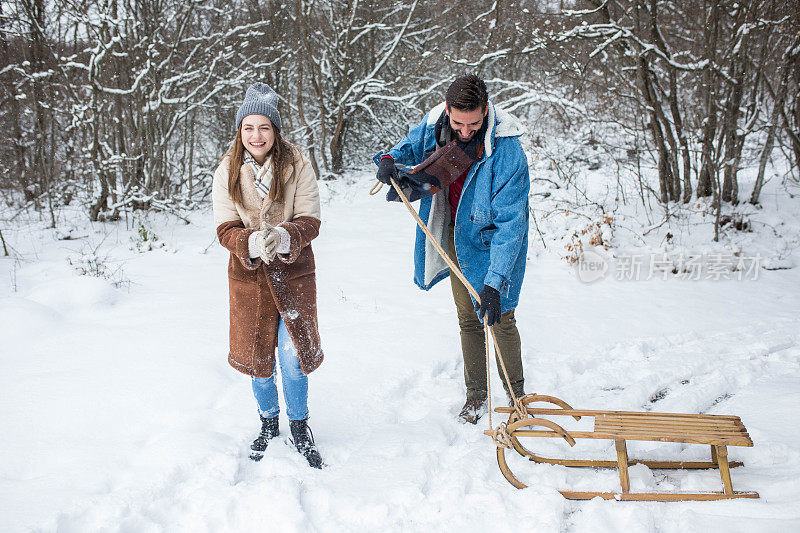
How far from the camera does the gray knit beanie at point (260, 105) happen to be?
90.4 inches

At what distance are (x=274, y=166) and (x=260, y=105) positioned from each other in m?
0.27

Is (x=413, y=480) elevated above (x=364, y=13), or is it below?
below

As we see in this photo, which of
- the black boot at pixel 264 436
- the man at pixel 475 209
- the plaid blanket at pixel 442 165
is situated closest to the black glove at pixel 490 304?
the man at pixel 475 209

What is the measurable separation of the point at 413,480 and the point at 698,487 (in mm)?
1231

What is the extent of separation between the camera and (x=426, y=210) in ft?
9.29

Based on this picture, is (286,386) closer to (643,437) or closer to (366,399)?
(366,399)

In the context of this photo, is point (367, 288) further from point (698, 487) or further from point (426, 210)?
Result: point (698, 487)

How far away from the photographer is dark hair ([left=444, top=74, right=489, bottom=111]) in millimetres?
2332

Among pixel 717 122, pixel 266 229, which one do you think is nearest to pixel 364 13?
pixel 717 122

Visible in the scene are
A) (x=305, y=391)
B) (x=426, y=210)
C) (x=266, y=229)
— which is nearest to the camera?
(x=266, y=229)

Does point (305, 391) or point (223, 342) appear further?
point (223, 342)

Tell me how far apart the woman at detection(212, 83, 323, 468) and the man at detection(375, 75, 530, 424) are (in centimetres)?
47
